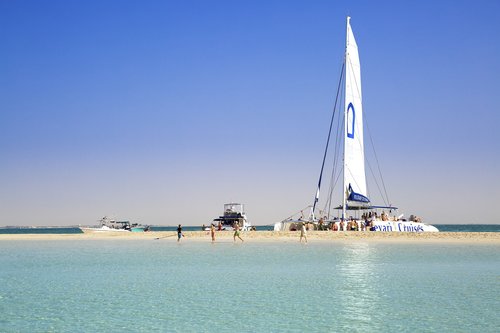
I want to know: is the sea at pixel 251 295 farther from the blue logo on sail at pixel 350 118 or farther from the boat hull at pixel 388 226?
the blue logo on sail at pixel 350 118

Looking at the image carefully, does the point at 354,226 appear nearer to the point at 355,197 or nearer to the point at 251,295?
the point at 355,197

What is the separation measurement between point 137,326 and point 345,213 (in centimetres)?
5197

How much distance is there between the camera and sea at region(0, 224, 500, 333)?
49.1 ft

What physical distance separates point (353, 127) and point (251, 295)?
48.9 meters

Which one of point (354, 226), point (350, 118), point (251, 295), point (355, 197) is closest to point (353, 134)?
point (350, 118)

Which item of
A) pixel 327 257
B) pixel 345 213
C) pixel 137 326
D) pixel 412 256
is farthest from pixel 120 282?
pixel 345 213

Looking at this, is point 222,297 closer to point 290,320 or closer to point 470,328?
point 290,320

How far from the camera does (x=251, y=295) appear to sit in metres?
19.8

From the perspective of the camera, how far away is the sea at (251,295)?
14969 millimetres

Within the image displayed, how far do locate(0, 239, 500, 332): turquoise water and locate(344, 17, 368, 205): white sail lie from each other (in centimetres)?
3172

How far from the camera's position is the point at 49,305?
17.8 m

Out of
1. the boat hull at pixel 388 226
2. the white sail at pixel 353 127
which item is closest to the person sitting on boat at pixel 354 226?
the boat hull at pixel 388 226

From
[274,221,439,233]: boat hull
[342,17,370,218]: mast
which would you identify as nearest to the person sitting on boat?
[274,221,439,233]: boat hull

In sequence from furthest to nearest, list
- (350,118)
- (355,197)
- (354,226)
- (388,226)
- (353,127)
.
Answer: (353,127)
(350,118)
(355,197)
(354,226)
(388,226)
